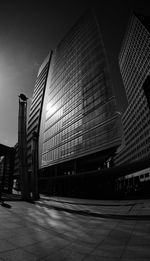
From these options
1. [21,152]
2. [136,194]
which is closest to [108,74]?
[136,194]

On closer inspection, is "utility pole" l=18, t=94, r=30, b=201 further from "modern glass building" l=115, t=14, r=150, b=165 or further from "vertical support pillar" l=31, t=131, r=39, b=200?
"modern glass building" l=115, t=14, r=150, b=165

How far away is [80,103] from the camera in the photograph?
5309cm

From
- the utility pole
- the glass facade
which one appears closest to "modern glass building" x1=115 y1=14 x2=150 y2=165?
the glass facade

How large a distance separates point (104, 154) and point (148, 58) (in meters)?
60.6

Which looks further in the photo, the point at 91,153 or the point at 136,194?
the point at 91,153

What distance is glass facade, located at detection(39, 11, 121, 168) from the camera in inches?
1709

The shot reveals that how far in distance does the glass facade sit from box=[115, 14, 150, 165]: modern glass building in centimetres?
3061

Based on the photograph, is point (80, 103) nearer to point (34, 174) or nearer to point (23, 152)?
point (34, 174)

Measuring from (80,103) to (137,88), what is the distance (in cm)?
4787

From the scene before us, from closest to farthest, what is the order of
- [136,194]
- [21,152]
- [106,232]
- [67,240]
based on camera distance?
[67,240], [106,232], [21,152], [136,194]

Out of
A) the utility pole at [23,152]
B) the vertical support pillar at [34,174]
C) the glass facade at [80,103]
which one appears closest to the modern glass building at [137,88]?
the glass facade at [80,103]

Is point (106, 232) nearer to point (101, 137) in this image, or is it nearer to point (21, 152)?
point (21, 152)

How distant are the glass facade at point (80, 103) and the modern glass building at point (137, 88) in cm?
3061

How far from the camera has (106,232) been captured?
565cm
